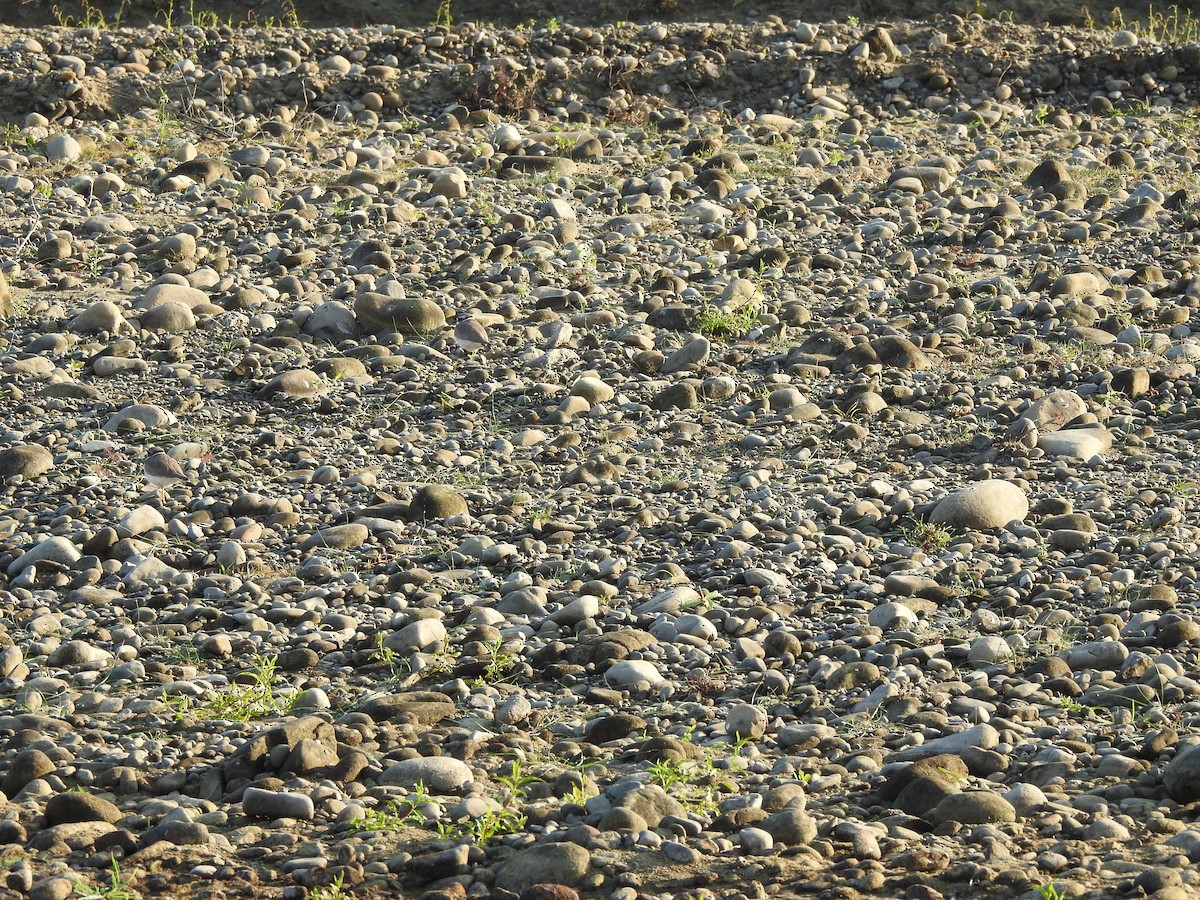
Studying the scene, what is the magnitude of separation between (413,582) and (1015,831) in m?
1.96

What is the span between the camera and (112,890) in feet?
8.89

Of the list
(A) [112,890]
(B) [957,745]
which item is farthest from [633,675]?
(A) [112,890]

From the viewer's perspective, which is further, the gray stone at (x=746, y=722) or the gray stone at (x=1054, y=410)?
the gray stone at (x=1054, y=410)

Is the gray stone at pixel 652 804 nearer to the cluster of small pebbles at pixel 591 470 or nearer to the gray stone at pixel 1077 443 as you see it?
the cluster of small pebbles at pixel 591 470

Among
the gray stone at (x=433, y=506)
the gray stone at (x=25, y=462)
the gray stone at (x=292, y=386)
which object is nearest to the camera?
the gray stone at (x=433, y=506)

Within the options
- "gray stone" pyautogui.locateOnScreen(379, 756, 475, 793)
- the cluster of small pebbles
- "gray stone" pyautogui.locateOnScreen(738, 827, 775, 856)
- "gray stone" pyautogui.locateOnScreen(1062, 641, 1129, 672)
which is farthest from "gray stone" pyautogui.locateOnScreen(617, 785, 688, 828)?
"gray stone" pyautogui.locateOnScreen(1062, 641, 1129, 672)

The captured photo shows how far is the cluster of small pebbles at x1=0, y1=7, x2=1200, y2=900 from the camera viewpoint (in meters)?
2.99

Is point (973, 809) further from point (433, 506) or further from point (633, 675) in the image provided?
point (433, 506)

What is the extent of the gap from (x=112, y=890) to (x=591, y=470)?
2.55 m

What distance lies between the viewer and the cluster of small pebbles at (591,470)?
299cm

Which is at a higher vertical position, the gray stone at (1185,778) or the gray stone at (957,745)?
the gray stone at (1185,778)

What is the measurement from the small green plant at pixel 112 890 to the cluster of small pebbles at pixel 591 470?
0.04m

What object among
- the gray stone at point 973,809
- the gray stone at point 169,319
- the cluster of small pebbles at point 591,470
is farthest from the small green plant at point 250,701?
the gray stone at point 169,319

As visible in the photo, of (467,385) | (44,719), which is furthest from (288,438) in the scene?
(44,719)
